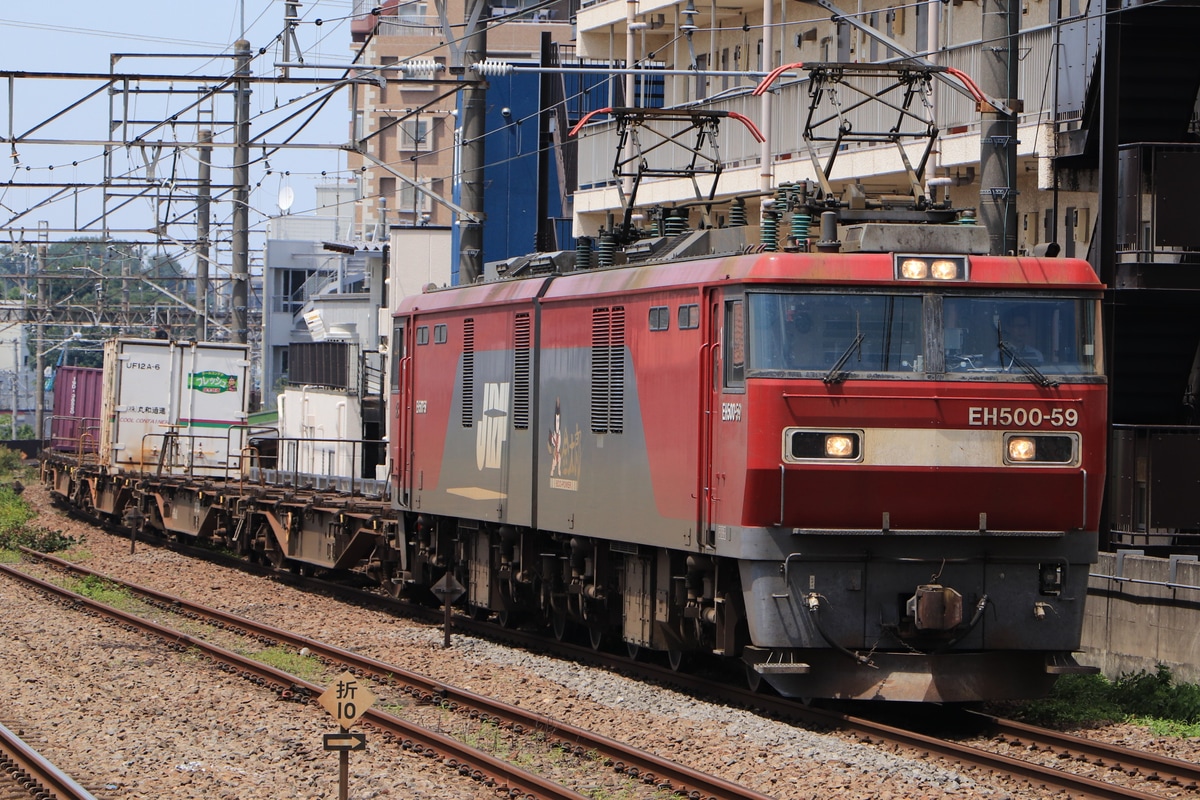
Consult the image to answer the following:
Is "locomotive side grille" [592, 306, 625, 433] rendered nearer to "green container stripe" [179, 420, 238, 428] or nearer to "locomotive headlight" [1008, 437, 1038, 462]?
"locomotive headlight" [1008, 437, 1038, 462]

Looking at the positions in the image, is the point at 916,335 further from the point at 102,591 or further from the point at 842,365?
the point at 102,591

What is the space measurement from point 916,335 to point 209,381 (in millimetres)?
23727

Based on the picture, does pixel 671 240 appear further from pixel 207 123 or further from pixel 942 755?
pixel 207 123

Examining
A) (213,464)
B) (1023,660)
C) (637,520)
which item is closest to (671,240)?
(637,520)

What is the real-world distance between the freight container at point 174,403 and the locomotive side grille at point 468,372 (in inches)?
659

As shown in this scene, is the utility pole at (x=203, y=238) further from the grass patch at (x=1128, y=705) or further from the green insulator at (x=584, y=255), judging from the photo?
the grass patch at (x=1128, y=705)

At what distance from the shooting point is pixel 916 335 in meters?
12.2

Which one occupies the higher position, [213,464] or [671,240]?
[671,240]

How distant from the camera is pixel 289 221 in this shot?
315 feet

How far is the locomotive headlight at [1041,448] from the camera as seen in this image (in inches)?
480

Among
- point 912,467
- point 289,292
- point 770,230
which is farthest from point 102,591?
point 289,292

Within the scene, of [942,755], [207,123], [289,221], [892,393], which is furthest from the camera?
[289,221]

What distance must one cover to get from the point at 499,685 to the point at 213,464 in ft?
67.9

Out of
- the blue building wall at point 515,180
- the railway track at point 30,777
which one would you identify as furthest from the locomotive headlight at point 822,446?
the blue building wall at point 515,180
